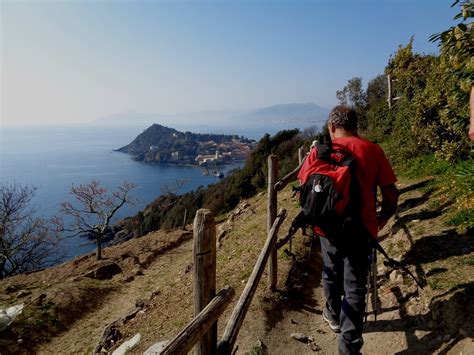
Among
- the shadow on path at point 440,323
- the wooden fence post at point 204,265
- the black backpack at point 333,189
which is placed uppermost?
the black backpack at point 333,189

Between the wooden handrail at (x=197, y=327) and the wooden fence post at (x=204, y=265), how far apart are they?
0.09m

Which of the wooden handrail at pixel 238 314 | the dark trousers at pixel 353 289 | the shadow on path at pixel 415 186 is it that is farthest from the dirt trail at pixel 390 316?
the shadow on path at pixel 415 186

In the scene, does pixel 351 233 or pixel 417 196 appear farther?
pixel 417 196

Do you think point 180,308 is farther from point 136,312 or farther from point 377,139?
point 377,139

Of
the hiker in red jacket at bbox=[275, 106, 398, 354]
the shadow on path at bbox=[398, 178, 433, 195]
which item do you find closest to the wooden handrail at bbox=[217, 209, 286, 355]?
the hiker in red jacket at bbox=[275, 106, 398, 354]

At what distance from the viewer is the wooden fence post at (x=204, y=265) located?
246 cm

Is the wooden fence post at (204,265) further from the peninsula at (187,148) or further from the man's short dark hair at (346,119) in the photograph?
the peninsula at (187,148)

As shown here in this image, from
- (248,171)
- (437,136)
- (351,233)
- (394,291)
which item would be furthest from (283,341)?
(248,171)

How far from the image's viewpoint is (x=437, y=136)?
9289mm

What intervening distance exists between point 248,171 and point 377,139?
21.4 meters

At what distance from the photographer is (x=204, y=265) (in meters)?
2.51

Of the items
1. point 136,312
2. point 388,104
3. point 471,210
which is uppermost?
point 388,104

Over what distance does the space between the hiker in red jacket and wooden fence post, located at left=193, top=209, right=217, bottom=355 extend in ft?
4.03

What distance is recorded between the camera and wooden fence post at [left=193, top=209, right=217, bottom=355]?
2459 millimetres
